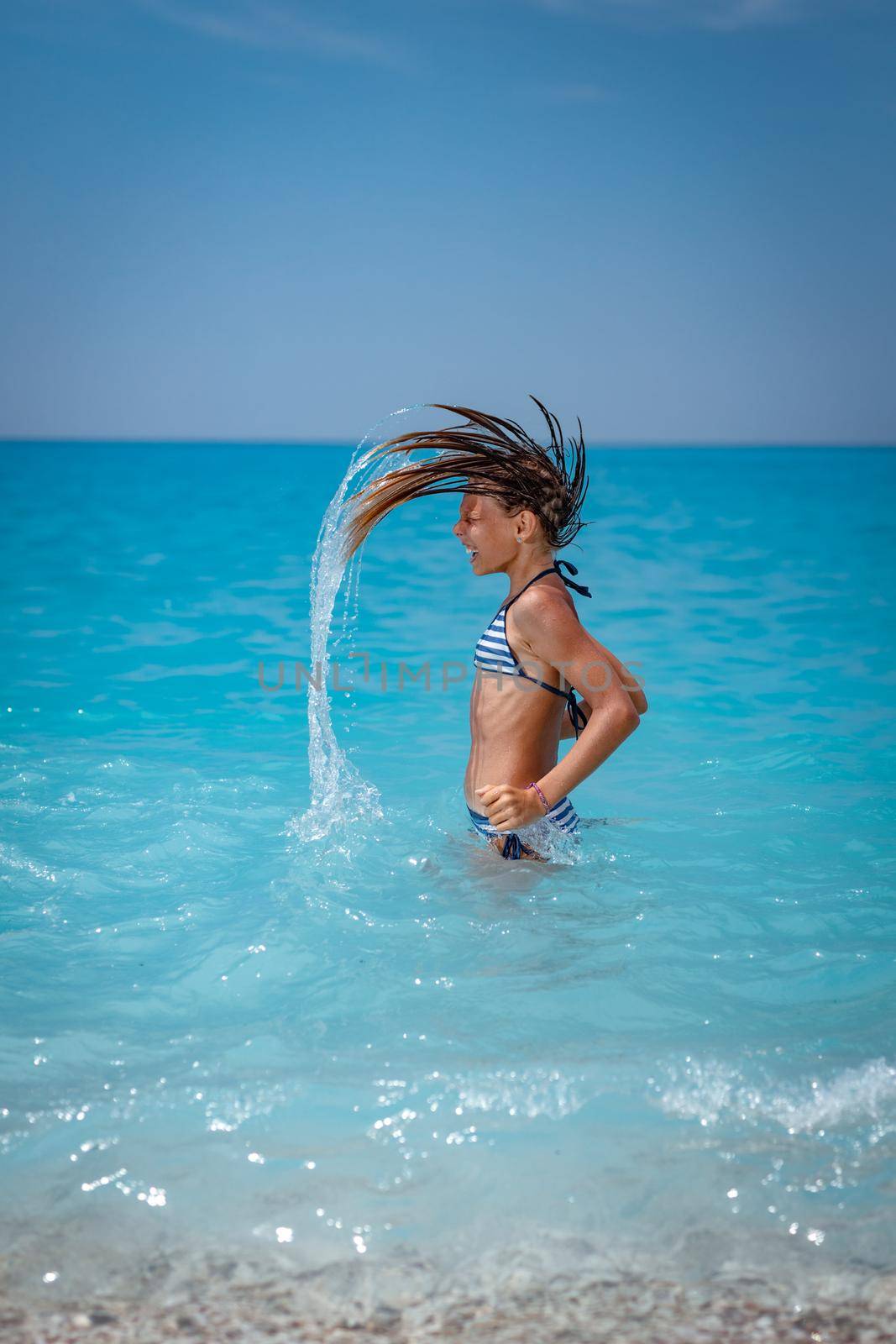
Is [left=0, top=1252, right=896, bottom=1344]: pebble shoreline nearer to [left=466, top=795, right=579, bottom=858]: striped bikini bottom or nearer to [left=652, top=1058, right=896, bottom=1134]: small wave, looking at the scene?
[left=652, top=1058, right=896, bottom=1134]: small wave

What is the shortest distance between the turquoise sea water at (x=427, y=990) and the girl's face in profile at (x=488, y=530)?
0.82 m

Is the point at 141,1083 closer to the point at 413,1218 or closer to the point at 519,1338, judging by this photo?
the point at 413,1218

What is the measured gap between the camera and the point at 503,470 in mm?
3041

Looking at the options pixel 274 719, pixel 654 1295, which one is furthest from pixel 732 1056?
pixel 274 719

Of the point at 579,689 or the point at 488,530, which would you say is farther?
the point at 488,530

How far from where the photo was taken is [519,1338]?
1.70 meters

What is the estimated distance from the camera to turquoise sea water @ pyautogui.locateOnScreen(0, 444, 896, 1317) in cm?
200

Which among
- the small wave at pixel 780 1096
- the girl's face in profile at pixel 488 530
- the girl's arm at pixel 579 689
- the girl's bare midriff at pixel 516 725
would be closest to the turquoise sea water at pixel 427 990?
the small wave at pixel 780 1096

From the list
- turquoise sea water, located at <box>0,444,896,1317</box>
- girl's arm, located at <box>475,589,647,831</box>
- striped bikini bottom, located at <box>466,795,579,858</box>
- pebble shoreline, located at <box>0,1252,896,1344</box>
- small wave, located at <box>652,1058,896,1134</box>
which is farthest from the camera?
striped bikini bottom, located at <box>466,795,579,858</box>

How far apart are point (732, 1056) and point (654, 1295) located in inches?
27.0

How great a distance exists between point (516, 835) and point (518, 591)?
65cm

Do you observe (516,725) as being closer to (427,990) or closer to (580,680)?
(580,680)

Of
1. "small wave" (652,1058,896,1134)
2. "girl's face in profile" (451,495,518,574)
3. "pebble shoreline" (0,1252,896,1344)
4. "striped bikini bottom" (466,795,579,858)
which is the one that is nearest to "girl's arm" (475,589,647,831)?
"girl's face in profile" (451,495,518,574)

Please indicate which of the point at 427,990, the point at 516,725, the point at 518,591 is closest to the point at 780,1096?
the point at 427,990
